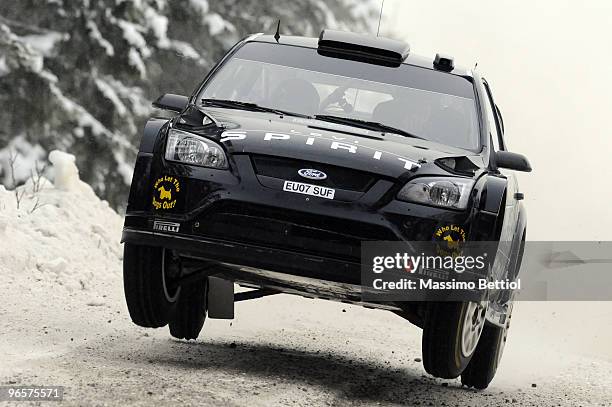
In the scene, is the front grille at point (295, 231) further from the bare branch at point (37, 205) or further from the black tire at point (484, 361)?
the bare branch at point (37, 205)

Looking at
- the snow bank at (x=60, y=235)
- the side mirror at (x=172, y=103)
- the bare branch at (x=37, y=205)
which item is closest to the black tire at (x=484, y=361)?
the side mirror at (x=172, y=103)

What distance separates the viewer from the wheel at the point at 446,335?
6320 mm

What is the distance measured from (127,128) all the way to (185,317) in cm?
1202

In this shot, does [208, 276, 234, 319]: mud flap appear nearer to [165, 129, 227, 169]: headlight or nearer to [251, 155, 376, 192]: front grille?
[165, 129, 227, 169]: headlight

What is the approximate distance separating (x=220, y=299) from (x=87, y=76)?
40.6 feet

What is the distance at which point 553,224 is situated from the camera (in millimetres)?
21500

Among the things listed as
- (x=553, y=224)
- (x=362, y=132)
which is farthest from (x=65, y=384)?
(x=553, y=224)

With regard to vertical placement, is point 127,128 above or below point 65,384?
below

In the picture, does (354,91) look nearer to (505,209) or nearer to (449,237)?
(505,209)

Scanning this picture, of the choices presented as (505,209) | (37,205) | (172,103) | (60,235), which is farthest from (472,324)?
(37,205)

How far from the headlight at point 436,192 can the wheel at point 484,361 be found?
1.65 m

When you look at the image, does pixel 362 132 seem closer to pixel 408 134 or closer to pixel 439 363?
pixel 408 134

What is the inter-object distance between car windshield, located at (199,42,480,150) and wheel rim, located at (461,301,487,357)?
3.29 ft

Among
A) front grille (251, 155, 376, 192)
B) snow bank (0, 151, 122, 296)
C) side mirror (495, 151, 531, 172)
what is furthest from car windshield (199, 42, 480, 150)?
snow bank (0, 151, 122, 296)
